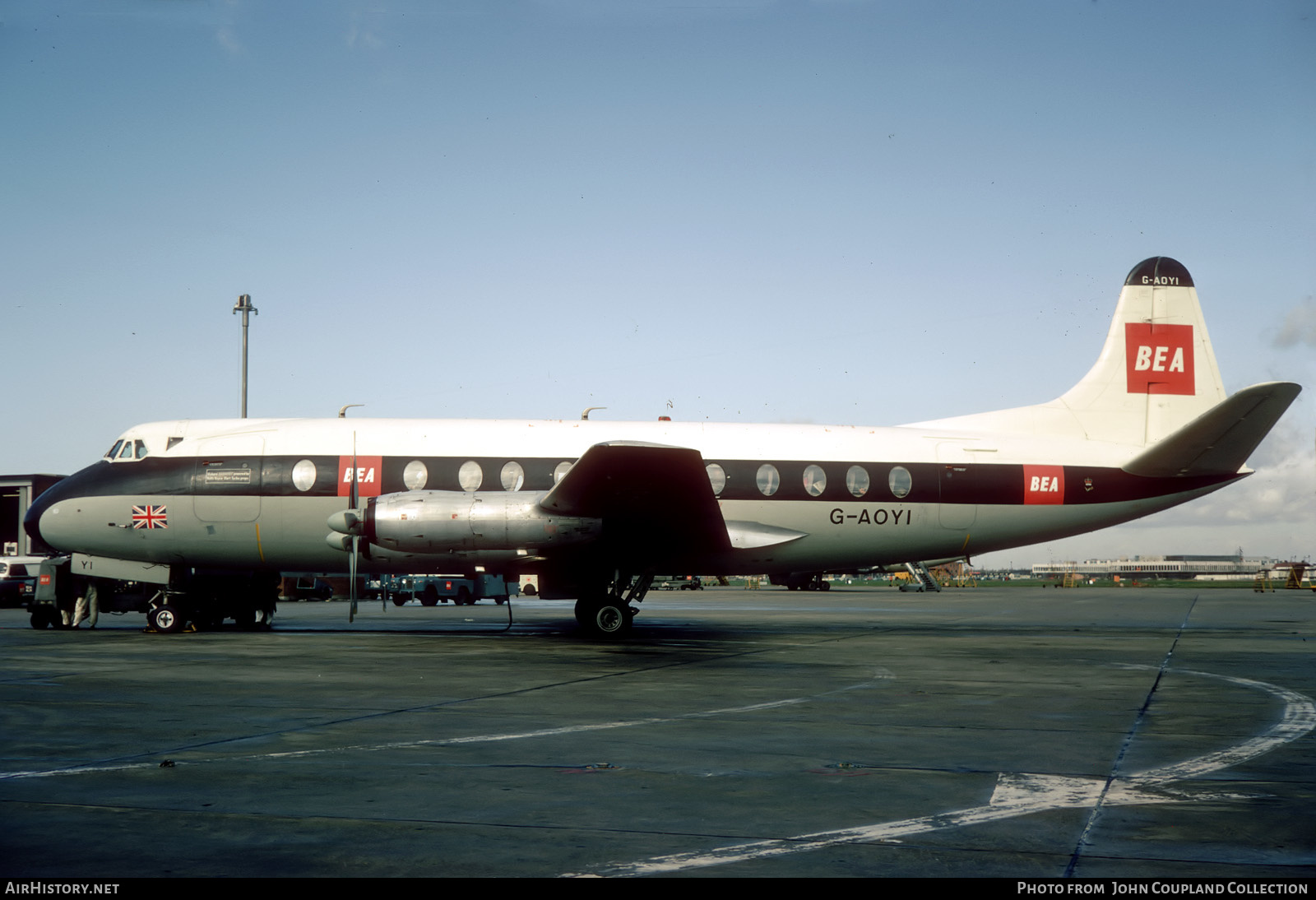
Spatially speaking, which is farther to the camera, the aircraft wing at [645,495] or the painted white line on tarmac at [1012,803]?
the aircraft wing at [645,495]

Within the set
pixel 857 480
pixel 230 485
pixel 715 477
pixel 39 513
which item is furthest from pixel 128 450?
pixel 857 480

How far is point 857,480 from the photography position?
69.3 feet

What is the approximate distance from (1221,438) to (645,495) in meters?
11.7

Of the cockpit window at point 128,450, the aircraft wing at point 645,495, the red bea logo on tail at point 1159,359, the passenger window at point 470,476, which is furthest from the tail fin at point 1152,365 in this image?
the cockpit window at point 128,450

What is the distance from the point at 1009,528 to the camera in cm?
2164

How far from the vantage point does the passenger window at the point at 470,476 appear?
67.2ft

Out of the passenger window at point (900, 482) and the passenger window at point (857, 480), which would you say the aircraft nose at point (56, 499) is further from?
the passenger window at point (900, 482)

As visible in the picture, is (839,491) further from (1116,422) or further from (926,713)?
(926,713)

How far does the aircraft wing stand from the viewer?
1694 cm

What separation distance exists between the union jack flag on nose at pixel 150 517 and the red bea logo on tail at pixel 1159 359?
69.1ft

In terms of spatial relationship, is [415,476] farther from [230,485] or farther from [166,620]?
[166,620]

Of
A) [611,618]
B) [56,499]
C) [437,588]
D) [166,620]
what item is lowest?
[437,588]

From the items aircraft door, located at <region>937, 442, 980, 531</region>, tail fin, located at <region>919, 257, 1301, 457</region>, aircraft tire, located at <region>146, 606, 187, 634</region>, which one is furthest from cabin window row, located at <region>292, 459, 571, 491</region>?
tail fin, located at <region>919, 257, 1301, 457</region>
